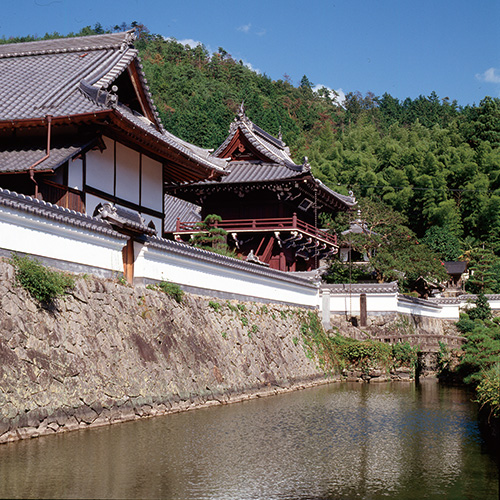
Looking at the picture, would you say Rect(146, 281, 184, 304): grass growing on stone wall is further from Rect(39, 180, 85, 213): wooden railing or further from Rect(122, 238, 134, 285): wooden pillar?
Rect(39, 180, 85, 213): wooden railing

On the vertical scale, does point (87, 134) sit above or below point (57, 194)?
above

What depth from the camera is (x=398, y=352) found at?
1198 inches

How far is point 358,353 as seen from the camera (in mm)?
30188

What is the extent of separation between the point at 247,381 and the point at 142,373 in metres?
5.96

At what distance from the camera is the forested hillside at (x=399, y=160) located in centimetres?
6719

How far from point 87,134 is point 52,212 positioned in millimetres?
6329

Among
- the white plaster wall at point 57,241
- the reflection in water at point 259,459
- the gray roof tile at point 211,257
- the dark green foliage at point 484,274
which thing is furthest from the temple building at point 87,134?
the dark green foliage at point 484,274

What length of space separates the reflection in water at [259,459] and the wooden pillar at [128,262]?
13.0ft

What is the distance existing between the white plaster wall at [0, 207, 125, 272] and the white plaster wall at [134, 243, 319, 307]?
116 centimetres

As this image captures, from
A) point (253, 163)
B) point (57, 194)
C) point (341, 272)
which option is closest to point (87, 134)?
point (57, 194)

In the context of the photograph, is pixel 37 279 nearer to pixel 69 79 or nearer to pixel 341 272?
pixel 69 79

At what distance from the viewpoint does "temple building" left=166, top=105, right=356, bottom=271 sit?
39.2 meters

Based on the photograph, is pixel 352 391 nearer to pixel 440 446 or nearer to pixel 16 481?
pixel 440 446

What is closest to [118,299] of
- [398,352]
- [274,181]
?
[398,352]
